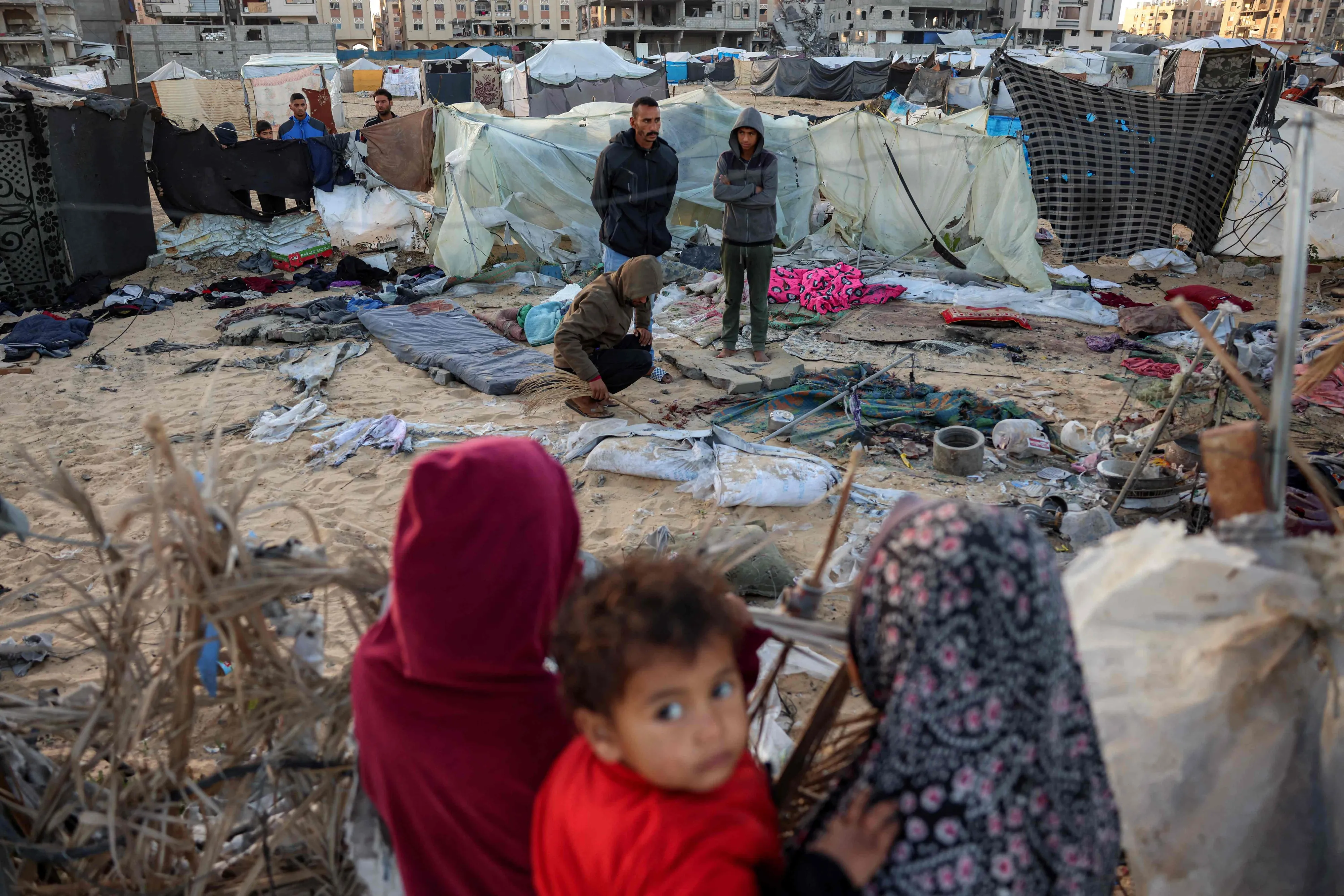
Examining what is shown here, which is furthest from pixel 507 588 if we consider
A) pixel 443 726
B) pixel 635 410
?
pixel 635 410

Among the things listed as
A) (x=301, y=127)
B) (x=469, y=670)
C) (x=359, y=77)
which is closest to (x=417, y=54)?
(x=359, y=77)

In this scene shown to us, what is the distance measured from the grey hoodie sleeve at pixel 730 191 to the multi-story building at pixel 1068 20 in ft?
189

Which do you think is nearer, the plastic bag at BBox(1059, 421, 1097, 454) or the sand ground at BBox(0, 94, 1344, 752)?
the sand ground at BBox(0, 94, 1344, 752)

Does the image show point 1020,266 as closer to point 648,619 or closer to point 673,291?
point 673,291

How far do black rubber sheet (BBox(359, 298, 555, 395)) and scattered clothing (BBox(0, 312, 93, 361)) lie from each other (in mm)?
2267

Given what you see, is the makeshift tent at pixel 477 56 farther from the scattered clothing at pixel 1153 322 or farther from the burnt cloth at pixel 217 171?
the scattered clothing at pixel 1153 322

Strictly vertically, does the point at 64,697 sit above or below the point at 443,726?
below

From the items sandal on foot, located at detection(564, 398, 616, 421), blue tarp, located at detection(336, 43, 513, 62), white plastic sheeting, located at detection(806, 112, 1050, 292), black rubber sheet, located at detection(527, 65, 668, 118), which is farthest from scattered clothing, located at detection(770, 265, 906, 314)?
blue tarp, located at detection(336, 43, 513, 62)

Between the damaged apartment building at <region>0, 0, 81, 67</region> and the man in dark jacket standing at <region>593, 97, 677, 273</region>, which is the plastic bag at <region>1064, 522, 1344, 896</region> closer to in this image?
the man in dark jacket standing at <region>593, 97, 677, 273</region>

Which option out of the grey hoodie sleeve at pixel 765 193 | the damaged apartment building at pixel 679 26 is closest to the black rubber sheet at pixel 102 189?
the grey hoodie sleeve at pixel 765 193

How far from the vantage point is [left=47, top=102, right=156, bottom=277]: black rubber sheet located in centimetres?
879

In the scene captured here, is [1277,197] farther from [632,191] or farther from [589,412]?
[589,412]

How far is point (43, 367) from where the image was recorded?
6.80 meters

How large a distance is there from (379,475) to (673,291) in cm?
476
